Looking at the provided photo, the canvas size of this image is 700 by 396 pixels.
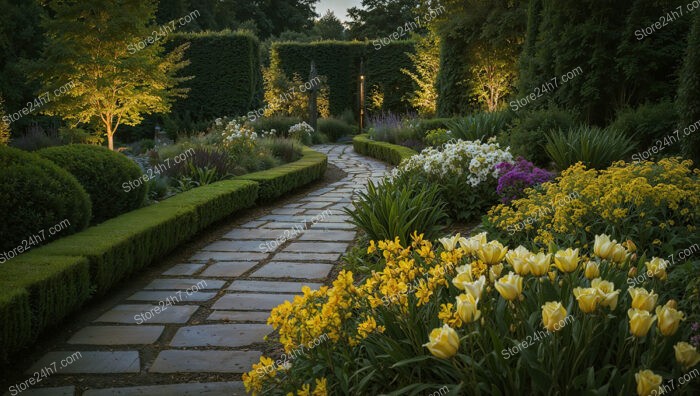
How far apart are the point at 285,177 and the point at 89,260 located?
14.0 feet

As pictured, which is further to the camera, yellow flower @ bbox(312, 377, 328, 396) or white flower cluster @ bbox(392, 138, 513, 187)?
white flower cluster @ bbox(392, 138, 513, 187)

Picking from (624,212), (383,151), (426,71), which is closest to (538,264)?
(624,212)

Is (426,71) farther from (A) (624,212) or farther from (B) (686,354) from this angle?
(B) (686,354)

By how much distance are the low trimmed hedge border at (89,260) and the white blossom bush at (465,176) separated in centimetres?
209

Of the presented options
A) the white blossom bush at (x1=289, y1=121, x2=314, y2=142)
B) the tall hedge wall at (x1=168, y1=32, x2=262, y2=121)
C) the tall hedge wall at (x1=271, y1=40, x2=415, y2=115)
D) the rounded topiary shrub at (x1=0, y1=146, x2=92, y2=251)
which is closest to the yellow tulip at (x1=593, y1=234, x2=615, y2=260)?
the rounded topiary shrub at (x1=0, y1=146, x2=92, y2=251)

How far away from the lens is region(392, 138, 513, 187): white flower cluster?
5168 mm

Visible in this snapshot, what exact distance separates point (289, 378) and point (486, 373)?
30.4 inches

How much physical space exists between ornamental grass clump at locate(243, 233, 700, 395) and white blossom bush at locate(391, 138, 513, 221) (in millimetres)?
2805

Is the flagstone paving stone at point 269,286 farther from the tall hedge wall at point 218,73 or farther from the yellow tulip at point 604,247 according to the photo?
the tall hedge wall at point 218,73

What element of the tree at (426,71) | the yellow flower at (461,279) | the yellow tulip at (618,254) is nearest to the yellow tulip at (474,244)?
the yellow flower at (461,279)

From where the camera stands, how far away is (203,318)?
11.2 ft

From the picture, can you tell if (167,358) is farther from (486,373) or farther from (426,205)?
(426,205)

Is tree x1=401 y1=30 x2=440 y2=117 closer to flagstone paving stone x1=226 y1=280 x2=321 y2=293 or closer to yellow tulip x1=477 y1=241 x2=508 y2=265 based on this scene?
flagstone paving stone x1=226 y1=280 x2=321 y2=293

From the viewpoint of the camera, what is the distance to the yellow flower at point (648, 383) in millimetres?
1367
